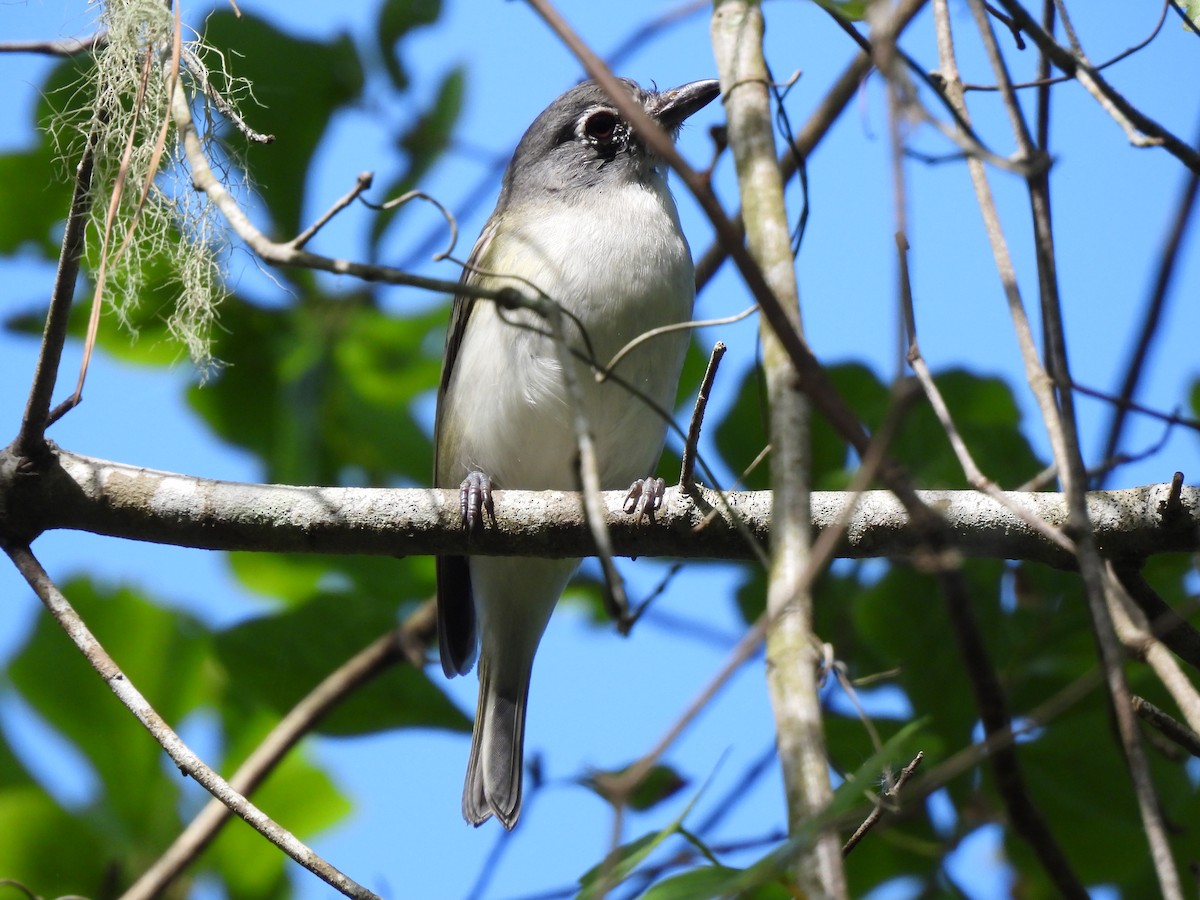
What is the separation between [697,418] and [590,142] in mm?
2580

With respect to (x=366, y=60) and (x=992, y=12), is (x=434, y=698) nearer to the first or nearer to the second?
(x=366, y=60)

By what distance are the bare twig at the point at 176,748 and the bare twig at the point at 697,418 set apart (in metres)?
0.99

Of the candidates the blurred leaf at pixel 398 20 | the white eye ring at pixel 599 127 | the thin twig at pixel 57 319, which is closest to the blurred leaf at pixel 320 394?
the blurred leaf at pixel 398 20

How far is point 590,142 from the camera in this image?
464cm

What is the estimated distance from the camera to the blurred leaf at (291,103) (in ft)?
12.7

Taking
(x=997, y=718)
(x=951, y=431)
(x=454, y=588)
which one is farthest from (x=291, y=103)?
(x=997, y=718)

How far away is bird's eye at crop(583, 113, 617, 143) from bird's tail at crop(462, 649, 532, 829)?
1.97 metres

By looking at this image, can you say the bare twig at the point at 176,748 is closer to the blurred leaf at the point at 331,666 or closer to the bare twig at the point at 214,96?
the bare twig at the point at 214,96

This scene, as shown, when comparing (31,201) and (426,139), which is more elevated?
(426,139)

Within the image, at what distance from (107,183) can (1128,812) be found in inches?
119

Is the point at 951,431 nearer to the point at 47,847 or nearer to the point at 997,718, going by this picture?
the point at 997,718

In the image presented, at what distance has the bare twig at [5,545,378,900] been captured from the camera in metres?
2.07

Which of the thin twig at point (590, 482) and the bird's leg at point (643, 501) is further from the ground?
the bird's leg at point (643, 501)

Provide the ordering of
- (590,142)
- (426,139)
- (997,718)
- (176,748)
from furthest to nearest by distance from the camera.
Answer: (590,142) < (426,139) < (176,748) < (997,718)
